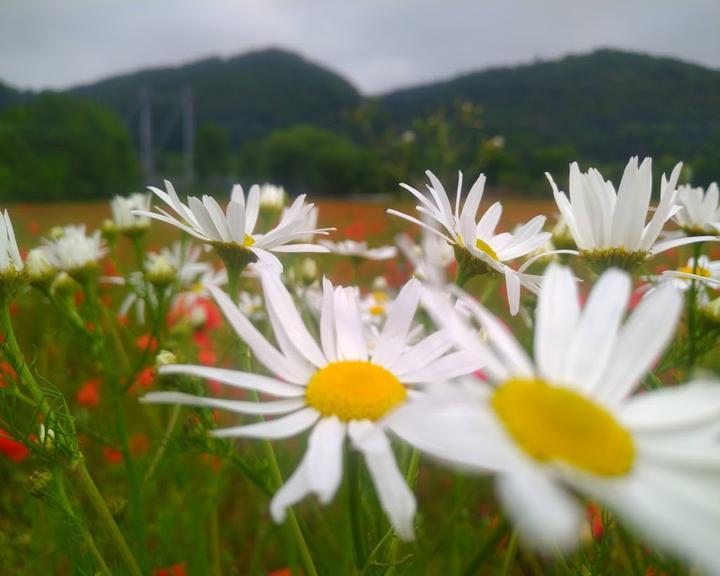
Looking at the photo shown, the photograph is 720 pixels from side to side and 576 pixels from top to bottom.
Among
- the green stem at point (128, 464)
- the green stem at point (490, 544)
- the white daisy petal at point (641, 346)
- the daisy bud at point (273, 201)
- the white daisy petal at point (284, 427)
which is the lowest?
the green stem at point (128, 464)

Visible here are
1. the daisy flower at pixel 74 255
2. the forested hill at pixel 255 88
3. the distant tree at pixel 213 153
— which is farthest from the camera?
the distant tree at pixel 213 153

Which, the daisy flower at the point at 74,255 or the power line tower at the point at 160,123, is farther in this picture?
the power line tower at the point at 160,123

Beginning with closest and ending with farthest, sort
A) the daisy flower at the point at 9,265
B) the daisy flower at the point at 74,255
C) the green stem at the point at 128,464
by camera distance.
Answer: the daisy flower at the point at 9,265 < the green stem at the point at 128,464 < the daisy flower at the point at 74,255

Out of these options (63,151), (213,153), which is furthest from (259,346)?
(213,153)

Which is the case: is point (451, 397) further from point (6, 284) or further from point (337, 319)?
point (6, 284)

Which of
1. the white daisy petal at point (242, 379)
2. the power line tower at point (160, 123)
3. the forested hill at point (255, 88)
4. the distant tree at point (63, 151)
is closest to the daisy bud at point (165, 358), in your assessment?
the white daisy petal at point (242, 379)

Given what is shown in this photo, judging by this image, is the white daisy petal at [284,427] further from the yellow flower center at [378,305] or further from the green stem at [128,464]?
the yellow flower center at [378,305]

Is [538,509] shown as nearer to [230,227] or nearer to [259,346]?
[259,346]
